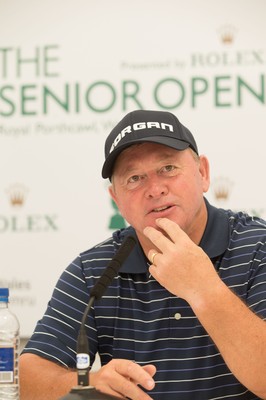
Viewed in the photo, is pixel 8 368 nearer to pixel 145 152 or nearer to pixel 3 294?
pixel 3 294

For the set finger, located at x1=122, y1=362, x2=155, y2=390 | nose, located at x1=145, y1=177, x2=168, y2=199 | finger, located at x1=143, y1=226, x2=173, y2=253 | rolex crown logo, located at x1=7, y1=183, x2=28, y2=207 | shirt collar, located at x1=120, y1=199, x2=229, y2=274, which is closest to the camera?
finger, located at x1=122, y1=362, x2=155, y2=390

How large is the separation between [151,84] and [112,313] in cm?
143

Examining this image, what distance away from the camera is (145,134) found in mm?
1739

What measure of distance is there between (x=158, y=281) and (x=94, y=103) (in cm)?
158

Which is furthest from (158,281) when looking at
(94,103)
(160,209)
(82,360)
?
(94,103)

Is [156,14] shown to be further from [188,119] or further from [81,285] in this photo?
[81,285]

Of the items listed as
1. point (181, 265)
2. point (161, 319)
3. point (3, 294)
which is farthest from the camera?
point (161, 319)

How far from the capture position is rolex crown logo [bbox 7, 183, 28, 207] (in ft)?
10.0

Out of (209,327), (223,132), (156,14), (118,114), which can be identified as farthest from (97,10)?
(209,327)

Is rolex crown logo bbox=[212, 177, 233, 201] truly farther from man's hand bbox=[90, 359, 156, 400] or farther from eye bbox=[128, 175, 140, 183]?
man's hand bbox=[90, 359, 156, 400]

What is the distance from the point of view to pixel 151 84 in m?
3.01

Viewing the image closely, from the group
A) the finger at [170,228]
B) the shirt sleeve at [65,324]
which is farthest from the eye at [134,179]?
the shirt sleeve at [65,324]

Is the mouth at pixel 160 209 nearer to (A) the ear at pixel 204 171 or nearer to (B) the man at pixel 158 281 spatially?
(B) the man at pixel 158 281

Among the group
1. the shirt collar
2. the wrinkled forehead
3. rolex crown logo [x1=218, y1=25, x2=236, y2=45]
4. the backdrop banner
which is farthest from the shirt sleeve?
rolex crown logo [x1=218, y1=25, x2=236, y2=45]
